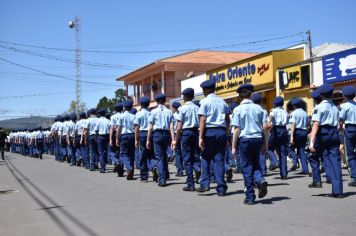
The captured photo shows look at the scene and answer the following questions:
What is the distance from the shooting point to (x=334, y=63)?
746 inches

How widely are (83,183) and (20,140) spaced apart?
945 inches

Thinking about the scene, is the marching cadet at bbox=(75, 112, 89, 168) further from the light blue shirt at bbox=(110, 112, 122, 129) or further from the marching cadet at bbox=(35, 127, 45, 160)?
the marching cadet at bbox=(35, 127, 45, 160)

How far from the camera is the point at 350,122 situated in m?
9.23

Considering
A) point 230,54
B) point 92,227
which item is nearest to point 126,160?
point 92,227

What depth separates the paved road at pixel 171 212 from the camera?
589cm

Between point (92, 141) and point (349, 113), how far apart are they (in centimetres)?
877

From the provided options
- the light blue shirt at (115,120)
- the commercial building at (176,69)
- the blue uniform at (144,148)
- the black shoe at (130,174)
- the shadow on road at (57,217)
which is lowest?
the shadow on road at (57,217)

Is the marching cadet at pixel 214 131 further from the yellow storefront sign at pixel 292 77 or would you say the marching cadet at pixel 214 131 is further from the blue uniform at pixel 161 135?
the yellow storefront sign at pixel 292 77

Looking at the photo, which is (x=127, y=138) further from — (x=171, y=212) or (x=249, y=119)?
(x=171, y=212)

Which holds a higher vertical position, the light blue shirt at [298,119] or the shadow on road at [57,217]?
the light blue shirt at [298,119]

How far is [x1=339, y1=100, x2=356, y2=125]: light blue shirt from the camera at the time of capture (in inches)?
361

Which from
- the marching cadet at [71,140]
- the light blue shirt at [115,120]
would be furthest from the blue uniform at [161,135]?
the marching cadet at [71,140]

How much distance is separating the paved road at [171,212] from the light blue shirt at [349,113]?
1305mm

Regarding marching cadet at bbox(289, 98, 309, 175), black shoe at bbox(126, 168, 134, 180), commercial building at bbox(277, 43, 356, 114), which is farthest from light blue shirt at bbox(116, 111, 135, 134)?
commercial building at bbox(277, 43, 356, 114)
